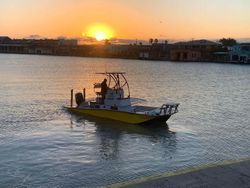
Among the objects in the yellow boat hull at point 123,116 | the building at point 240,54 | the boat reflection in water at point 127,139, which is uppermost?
the building at point 240,54

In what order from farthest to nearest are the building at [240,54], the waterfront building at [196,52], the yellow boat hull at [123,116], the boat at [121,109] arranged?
the waterfront building at [196,52], the building at [240,54], the boat at [121,109], the yellow boat hull at [123,116]

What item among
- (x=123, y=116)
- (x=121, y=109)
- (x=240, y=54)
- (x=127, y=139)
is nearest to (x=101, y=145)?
(x=127, y=139)

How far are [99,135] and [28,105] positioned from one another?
13730 mm

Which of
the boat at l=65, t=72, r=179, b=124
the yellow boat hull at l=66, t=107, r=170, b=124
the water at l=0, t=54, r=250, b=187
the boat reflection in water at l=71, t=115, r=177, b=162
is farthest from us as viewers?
the boat at l=65, t=72, r=179, b=124

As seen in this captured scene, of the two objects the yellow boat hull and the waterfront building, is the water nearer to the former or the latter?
the yellow boat hull

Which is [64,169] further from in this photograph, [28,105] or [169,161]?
[28,105]

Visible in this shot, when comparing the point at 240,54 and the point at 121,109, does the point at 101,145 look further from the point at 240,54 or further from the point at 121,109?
the point at 240,54

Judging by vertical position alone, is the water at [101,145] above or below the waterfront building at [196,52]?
below

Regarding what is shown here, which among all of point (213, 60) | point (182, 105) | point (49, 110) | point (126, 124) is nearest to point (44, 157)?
point (126, 124)

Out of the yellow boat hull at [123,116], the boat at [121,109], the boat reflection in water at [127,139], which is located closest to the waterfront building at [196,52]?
the boat at [121,109]

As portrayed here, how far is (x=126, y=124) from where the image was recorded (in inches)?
1093

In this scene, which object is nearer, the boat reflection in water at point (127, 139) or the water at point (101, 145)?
the water at point (101, 145)

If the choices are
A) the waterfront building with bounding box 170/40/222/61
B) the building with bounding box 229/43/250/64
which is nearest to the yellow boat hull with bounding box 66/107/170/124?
the building with bounding box 229/43/250/64

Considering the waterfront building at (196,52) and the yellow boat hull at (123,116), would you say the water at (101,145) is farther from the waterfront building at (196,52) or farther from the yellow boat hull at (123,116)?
the waterfront building at (196,52)
